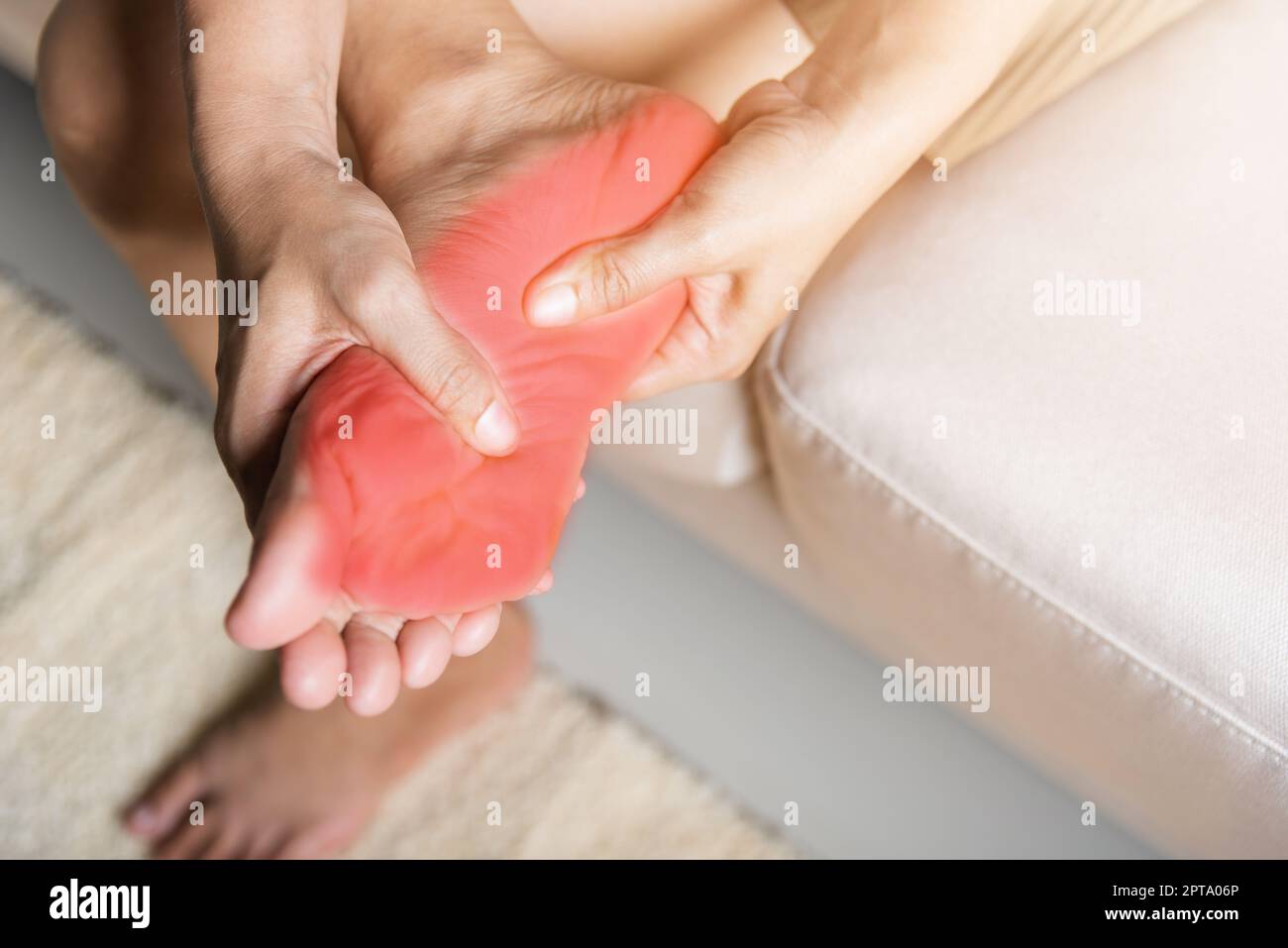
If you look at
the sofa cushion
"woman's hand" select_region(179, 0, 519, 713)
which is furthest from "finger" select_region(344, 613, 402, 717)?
the sofa cushion

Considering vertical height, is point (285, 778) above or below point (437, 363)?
below

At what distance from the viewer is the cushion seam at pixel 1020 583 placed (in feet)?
2.05

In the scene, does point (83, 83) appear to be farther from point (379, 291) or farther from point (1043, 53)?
point (1043, 53)

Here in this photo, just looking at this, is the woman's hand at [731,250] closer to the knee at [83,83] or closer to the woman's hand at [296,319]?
the woman's hand at [296,319]

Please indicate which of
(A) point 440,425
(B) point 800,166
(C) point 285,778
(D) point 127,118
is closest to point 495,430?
(A) point 440,425

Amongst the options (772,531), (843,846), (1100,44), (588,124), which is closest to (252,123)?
(588,124)

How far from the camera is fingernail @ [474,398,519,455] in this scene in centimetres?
55

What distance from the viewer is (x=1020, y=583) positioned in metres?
0.67

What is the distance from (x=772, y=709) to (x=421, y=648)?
1.69ft

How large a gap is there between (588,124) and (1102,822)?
762mm

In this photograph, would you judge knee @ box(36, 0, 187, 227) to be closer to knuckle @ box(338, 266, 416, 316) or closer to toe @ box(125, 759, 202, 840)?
knuckle @ box(338, 266, 416, 316)

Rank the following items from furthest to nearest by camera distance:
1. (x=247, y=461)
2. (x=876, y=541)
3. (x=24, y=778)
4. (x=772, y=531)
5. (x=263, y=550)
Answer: (x=24, y=778) → (x=772, y=531) → (x=876, y=541) → (x=247, y=461) → (x=263, y=550)

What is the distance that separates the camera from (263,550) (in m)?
0.47

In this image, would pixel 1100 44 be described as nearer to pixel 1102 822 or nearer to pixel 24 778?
pixel 1102 822
